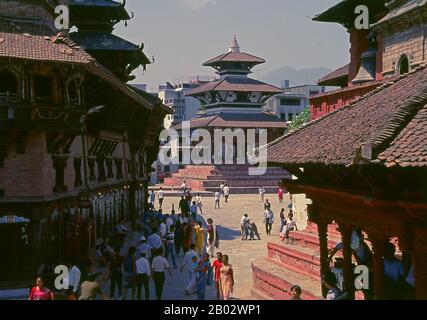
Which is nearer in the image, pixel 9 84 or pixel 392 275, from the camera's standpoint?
pixel 392 275

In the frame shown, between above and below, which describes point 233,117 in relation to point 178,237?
above

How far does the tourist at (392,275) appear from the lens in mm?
10720

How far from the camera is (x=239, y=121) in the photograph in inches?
2333

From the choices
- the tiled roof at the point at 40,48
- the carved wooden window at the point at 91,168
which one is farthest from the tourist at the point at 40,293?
the carved wooden window at the point at 91,168

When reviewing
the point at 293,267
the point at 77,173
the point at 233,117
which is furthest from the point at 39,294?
the point at 233,117

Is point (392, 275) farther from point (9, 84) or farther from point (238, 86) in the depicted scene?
point (238, 86)

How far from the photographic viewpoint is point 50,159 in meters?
→ 17.1

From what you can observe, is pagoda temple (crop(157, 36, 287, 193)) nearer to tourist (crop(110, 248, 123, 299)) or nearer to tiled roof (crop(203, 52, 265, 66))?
tiled roof (crop(203, 52, 265, 66))

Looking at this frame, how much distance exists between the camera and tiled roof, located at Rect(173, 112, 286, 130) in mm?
58094

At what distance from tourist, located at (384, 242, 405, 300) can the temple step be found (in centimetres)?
282

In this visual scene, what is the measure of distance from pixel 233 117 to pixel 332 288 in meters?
49.4

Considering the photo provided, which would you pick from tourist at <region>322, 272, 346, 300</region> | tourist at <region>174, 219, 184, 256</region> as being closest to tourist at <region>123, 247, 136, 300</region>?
tourist at <region>322, 272, 346, 300</region>

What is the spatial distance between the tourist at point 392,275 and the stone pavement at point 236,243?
5.96 meters

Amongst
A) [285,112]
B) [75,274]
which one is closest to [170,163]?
[285,112]
